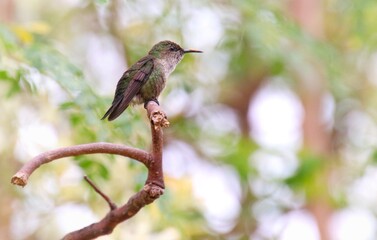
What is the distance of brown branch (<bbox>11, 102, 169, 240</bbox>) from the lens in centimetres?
139

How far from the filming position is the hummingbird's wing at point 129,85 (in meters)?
1.59

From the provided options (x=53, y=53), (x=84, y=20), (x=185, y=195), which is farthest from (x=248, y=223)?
(x=53, y=53)

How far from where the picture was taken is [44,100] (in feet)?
10.9

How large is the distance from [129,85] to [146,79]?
0.14ft

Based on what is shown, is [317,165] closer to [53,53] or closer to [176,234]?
[176,234]

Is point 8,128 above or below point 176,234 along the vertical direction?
above

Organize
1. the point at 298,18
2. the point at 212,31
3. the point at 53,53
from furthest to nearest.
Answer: the point at 298,18, the point at 212,31, the point at 53,53

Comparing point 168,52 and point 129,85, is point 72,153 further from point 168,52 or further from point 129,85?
point 168,52

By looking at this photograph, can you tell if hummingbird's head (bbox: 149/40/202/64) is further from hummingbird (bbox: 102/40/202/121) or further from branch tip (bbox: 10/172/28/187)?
branch tip (bbox: 10/172/28/187)

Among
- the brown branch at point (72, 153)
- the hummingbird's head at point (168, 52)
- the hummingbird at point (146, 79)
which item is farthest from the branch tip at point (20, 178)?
the hummingbird's head at point (168, 52)

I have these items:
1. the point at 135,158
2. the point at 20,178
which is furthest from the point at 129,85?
the point at 20,178

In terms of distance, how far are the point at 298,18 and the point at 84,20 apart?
1.51m

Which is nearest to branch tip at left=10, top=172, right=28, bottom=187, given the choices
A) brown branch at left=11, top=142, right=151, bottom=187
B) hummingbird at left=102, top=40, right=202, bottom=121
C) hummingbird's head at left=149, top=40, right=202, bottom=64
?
brown branch at left=11, top=142, right=151, bottom=187

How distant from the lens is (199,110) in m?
4.31
